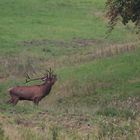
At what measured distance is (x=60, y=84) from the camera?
1083 inches

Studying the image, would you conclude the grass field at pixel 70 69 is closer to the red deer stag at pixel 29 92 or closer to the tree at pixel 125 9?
the red deer stag at pixel 29 92

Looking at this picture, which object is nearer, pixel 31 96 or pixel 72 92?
pixel 31 96

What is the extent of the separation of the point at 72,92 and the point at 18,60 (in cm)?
846

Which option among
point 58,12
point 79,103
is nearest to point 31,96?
point 79,103

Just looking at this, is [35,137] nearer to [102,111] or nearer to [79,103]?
[102,111]

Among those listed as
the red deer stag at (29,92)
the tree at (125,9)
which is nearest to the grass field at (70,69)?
the red deer stag at (29,92)

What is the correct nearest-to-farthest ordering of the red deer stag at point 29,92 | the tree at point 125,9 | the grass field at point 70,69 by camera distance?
the grass field at point 70,69 → the red deer stag at point 29,92 → the tree at point 125,9

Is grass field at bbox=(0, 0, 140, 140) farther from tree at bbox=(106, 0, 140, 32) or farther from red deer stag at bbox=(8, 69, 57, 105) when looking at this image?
tree at bbox=(106, 0, 140, 32)

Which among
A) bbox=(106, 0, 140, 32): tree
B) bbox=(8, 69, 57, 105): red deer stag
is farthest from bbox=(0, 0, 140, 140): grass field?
bbox=(106, 0, 140, 32): tree

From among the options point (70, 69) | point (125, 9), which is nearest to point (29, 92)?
point (125, 9)

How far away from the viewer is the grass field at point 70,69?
492 inches

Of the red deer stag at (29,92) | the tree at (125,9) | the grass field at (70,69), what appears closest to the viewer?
the grass field at (70,69)

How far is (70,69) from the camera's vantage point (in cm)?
3036

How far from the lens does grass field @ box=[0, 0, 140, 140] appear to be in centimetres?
1249
